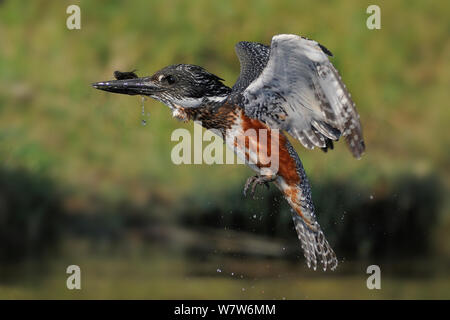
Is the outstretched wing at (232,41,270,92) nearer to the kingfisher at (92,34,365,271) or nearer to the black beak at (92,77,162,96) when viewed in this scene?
the kingfisher at (92,34,365,271)

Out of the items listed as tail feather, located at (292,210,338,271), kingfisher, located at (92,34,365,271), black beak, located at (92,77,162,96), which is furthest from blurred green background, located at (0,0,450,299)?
black beak, located at (92,77,162,96)

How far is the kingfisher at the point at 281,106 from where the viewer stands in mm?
5156

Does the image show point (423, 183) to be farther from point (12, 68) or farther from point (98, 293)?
point (12, 68)

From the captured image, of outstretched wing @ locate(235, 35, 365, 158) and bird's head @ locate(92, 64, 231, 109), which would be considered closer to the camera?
outstretched wing @ locate(235, 35, 365, 158)

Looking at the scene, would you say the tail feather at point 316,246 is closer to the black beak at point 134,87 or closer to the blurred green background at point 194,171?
the black beak at point 134,87

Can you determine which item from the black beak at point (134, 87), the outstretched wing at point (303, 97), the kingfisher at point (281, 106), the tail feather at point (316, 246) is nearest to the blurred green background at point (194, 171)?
the tail feather at point (316, 246)

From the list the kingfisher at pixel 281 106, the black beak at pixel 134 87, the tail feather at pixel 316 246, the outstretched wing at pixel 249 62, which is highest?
the outstretched wing at pixel 249 62

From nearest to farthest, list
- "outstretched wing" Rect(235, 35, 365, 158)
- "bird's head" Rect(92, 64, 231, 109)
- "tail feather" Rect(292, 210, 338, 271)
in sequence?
"outstretched wing" Rect(235, 35, 365, 158) < "bird's head" Rect(92, 64, 231, 109) < "tail feather" Rect(292, 210, 338, 271)

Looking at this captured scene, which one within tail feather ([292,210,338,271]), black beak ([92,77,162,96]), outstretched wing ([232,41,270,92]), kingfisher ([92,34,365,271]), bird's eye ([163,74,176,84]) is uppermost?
outstretched wing ([232,41,270,92])

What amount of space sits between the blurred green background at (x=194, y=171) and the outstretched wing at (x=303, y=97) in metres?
2.98

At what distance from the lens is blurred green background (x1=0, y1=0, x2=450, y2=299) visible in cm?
870

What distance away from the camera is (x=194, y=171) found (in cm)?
1041

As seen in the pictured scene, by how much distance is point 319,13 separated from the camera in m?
11.6

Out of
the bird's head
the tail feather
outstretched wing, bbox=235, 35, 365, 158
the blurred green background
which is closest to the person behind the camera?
outstretched wing, bbox=235, 35, 365, 158
